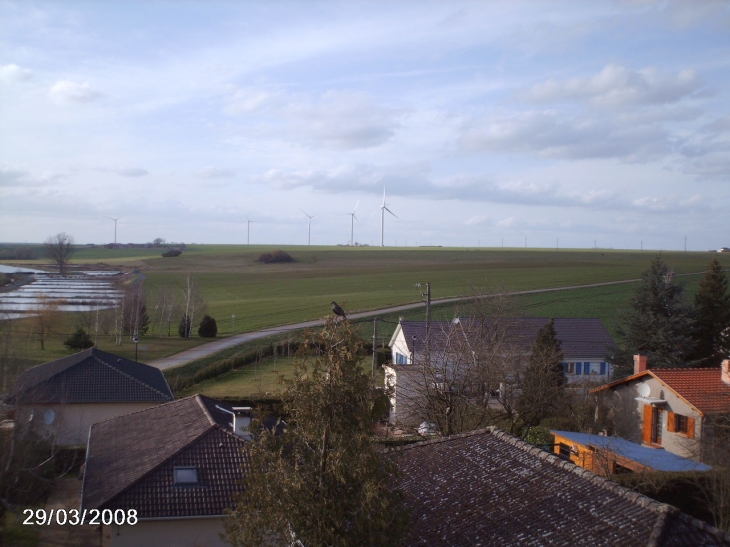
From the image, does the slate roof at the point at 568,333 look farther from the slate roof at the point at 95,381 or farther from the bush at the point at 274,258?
the bush at the point at 274,258

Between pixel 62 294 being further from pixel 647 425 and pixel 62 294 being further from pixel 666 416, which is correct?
pixel 666 416

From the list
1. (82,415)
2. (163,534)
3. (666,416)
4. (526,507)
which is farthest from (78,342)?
(526,507)

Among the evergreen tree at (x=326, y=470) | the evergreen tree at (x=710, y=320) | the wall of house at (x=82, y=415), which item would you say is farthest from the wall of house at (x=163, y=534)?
the evergreen tree at (x=710, y=320)

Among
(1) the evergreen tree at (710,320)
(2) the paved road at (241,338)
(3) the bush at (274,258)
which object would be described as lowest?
(2) the paved road at (241,338)

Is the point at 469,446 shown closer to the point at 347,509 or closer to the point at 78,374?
the point at 347,509

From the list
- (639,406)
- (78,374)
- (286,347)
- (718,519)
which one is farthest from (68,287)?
(718,519)

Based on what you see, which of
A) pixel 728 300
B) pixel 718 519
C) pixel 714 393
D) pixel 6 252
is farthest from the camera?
pixel 6 252

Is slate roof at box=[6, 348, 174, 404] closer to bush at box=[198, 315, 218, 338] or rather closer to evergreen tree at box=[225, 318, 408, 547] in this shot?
evergreen tree at box=[225, 318, 408, 547]
